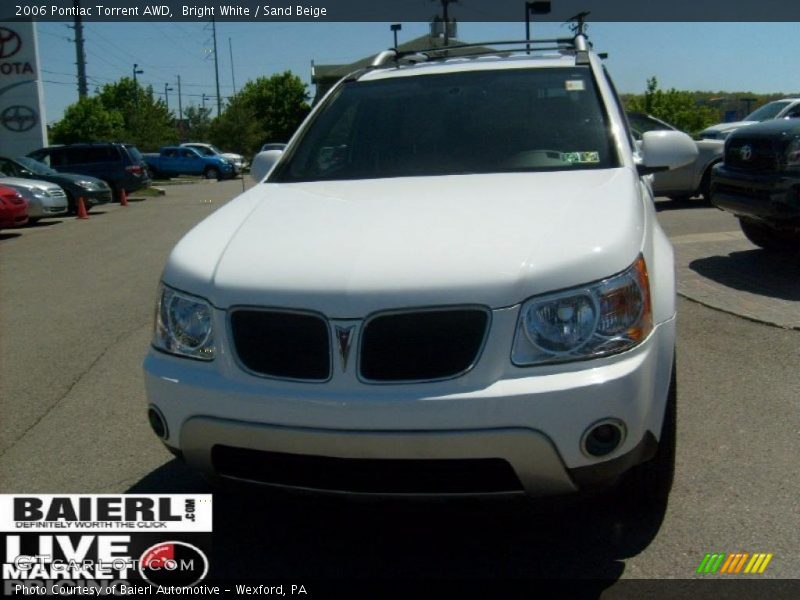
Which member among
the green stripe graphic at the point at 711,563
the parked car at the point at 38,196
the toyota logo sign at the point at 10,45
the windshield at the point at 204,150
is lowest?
the windshield at the point at 204,150

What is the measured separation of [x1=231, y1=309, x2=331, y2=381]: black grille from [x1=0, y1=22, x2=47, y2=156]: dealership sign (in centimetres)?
2773

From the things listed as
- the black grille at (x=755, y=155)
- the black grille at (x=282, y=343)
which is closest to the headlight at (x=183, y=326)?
the black grille at (x=282, y=343)

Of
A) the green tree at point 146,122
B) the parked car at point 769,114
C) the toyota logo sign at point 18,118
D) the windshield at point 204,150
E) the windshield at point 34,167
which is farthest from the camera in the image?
the green tree at point 146,122

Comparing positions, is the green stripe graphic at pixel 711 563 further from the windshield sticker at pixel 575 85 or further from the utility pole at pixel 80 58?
the utility pole at pixel 80 58

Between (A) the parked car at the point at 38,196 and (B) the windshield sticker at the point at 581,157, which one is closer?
(B) the windshield sticker at the point at 581,157

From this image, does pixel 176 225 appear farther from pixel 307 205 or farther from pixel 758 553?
pixel 758 553

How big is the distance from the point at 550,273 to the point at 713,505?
1.47m

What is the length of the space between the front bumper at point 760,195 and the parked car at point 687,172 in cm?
549

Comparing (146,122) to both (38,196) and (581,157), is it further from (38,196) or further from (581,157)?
(581,157)

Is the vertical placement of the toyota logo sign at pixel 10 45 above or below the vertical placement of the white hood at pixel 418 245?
above

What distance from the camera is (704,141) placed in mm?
14562

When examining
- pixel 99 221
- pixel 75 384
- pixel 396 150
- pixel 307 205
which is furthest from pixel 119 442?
pixel 99 221

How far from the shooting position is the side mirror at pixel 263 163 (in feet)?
15.9

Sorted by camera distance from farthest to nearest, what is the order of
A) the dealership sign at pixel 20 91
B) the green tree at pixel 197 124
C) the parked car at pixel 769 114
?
the green tree at pixel 197 124 < the dealership sign at pixel 20 91 < the parked car at pixel 769 114
